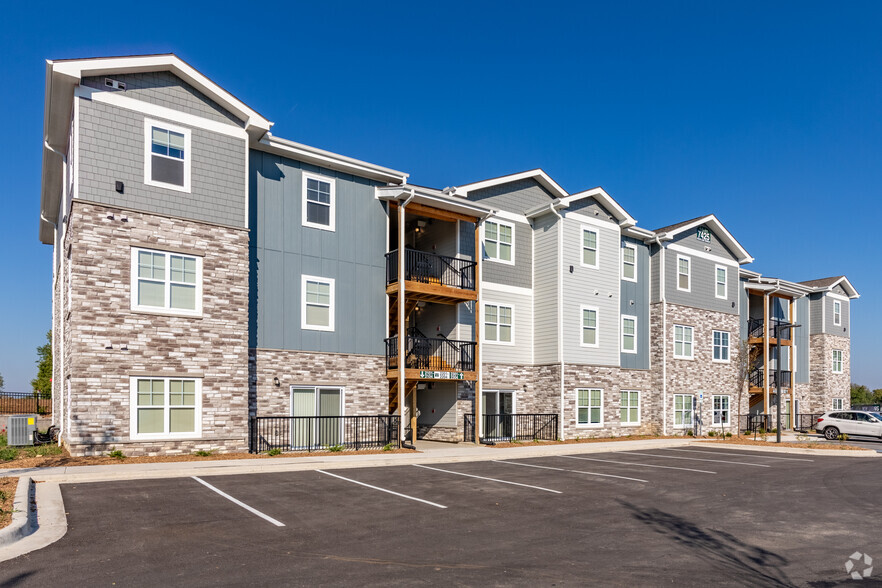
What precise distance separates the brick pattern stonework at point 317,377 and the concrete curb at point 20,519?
782 cm

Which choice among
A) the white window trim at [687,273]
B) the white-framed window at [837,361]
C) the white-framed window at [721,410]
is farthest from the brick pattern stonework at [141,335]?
the white-framed window at [837,361]

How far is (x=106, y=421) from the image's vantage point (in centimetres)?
1616

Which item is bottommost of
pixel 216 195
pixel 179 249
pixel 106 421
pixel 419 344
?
pixel 106 421

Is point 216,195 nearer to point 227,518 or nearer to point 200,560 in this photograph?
point 227,518

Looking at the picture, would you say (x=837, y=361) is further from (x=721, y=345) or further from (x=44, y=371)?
(x=44, y=371)

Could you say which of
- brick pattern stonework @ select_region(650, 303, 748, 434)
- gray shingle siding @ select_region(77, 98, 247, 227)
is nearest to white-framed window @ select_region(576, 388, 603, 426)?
brick pattern stonework @ select_region(650, 303, 748, 434)

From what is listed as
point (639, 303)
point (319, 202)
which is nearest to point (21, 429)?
point (319, 202)

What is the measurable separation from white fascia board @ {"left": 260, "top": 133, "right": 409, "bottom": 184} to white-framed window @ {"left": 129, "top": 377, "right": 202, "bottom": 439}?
281 inches

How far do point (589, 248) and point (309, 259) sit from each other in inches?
484

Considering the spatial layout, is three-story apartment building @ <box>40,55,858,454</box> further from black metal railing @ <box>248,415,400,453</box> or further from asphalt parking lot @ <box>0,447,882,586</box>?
asphalt parking lot @ <box>0,447,882,586</box>

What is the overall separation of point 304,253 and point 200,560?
1356 centimetres

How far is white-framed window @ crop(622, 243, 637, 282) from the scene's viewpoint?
29953 mm

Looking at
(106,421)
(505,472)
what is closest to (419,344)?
(505,472)

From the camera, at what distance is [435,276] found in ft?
79.7
